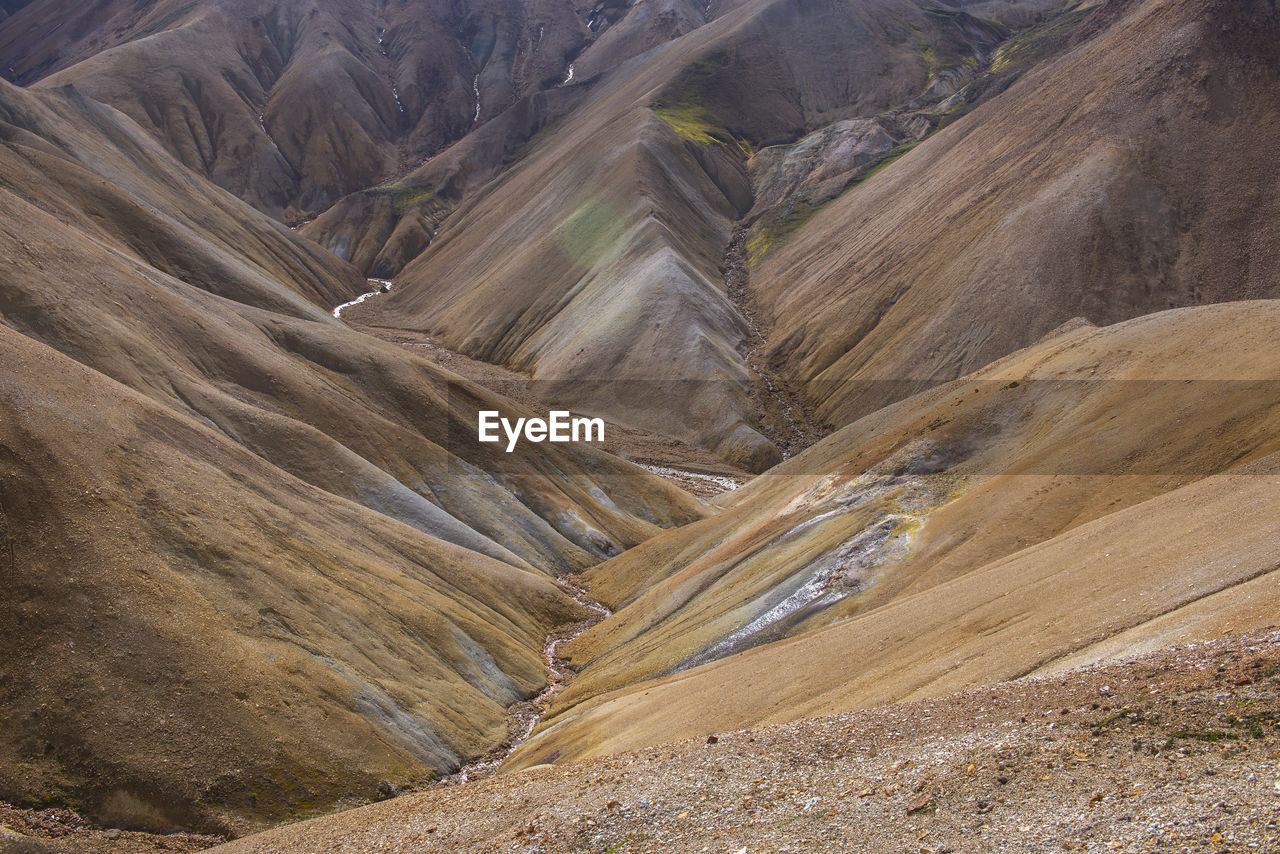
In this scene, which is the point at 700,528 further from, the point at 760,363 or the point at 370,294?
the point at 370,294

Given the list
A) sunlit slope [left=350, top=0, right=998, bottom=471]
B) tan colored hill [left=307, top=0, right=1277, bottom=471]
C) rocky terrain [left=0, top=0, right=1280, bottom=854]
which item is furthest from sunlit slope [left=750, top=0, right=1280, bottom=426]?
sunlit slope [left=350, top=0, right=998, bottom=471]

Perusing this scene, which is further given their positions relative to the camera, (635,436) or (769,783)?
(635,436)

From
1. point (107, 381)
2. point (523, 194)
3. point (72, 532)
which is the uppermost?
point (523, 194)

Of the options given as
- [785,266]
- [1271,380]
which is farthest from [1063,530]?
[785,266]

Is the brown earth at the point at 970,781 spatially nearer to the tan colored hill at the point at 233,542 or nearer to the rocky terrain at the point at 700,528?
the rocky terrain at the point at 700,528

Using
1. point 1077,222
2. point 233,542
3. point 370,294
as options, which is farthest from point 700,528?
point 370,294

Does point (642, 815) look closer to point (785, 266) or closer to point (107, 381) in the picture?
point (107, 381)
